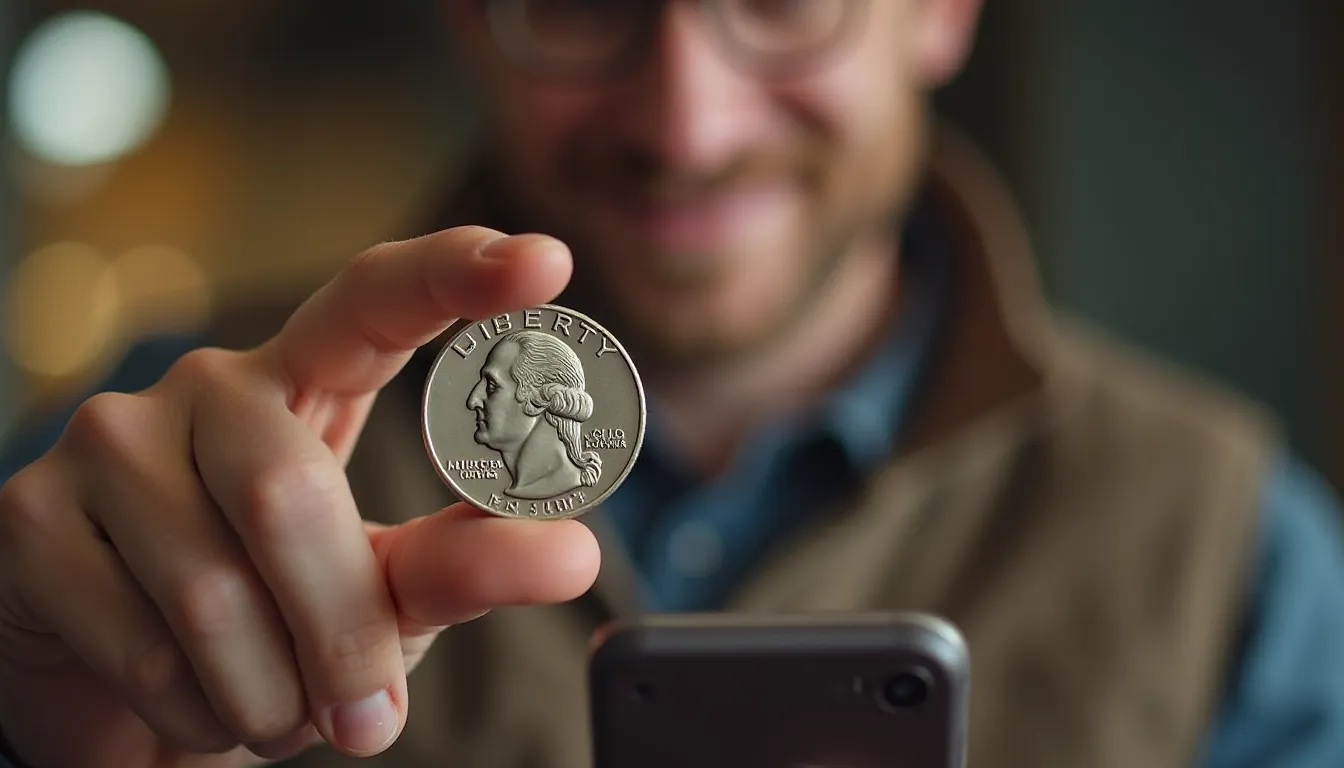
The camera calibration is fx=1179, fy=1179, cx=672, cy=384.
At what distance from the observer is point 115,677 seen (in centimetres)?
38

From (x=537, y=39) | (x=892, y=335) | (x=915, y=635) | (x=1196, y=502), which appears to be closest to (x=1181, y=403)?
(x=1196, y=502)

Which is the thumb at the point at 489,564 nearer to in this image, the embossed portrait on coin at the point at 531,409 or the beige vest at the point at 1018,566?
the embossed portrait on coin at the point at 531,409

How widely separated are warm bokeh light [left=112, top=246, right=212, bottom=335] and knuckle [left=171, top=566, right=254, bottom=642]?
2418 mm

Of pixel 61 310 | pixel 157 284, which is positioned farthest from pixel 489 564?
pixel 157 284

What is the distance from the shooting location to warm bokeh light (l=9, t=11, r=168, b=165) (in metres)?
2.28

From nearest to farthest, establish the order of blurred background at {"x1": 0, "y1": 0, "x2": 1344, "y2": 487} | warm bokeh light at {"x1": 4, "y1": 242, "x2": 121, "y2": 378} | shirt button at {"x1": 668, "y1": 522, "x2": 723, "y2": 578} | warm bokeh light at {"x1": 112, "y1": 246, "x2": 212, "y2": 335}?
shirt button at {"x1": 668, "y1": 522, "x2": 723, "y2": 578} → blurred background at {"x1": 0, "y1": 0, "x2": 1344, "y2": 487} → warm bokeh light at {"x1": 4, "y1": 242, "x2": 121, "y2": 378} → warm bokeh light at {"x1": 112, "y1": 246, "x2": 212, "y2": 335}

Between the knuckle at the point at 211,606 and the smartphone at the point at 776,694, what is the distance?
0.12m

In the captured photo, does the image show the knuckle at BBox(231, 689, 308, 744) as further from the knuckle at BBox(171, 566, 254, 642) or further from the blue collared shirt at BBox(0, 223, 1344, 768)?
the blue collared shirt at BBox(0, 223, 1344, 768)

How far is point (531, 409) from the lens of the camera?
0.35 meters

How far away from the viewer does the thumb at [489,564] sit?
34 centimetres

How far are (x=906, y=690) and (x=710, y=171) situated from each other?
649 millimetres

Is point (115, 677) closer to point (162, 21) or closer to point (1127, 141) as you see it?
point (1127, 141)

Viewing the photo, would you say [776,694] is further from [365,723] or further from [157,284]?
[157,284]

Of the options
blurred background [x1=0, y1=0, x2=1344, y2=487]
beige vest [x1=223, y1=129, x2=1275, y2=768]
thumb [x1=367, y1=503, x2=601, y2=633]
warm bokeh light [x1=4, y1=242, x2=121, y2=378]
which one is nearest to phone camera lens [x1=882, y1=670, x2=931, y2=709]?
thumb [x1=367, y1=503, x2=601, y2=633]
